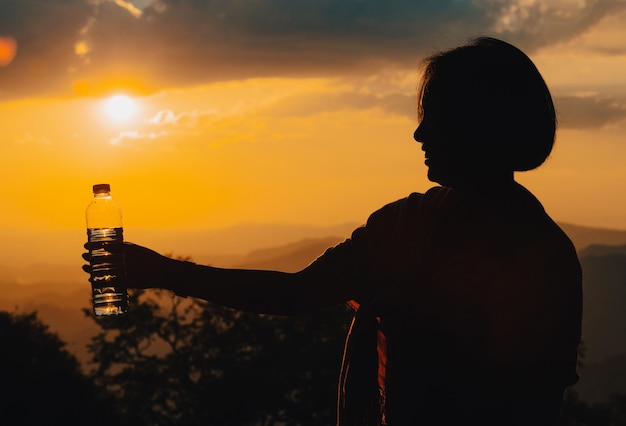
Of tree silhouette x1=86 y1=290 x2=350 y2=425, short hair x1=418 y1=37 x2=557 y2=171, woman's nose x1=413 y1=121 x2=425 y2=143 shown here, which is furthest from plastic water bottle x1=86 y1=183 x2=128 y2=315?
tree silhouette x1=86 y1=290 x2=350 y2=425

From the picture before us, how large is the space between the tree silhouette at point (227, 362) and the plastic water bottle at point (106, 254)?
6106 cm

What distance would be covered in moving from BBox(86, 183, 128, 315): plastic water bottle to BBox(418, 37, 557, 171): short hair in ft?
4.16

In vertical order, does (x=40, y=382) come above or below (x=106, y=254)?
below

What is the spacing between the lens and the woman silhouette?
3.08 m

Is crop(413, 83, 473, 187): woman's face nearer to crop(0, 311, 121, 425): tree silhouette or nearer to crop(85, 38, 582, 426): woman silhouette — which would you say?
crop(85, 38, 582, 426): woman silhouette

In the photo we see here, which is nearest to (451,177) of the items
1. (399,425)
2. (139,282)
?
(399,425)

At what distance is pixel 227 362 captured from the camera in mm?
67312

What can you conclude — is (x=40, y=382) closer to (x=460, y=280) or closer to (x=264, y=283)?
(x=264, y=283)

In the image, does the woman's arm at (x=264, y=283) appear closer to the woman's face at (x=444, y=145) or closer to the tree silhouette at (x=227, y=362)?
the woman's face at (x=444, y=145)

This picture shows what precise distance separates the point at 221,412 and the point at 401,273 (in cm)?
6498

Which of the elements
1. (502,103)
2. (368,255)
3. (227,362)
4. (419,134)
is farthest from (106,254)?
(227,362)

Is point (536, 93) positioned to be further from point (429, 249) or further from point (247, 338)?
point (247, 338)

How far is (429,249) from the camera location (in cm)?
326

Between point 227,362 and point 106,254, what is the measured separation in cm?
6447
